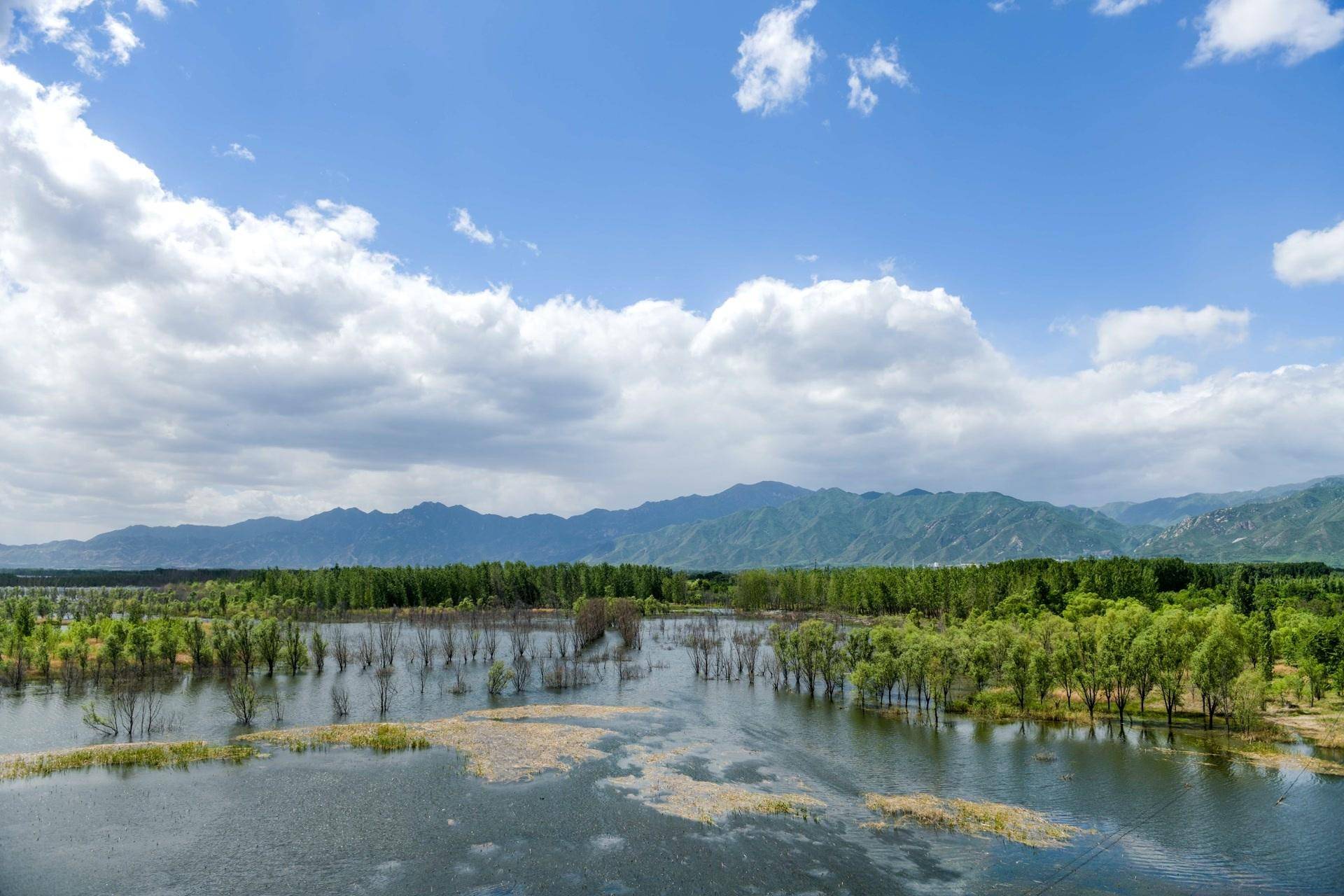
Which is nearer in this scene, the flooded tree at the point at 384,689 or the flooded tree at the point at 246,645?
the flooded tree at the point at 384,689

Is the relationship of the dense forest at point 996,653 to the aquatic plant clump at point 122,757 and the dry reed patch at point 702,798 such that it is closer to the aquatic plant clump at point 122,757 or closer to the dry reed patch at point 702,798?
the dry reed patch at point 702,798

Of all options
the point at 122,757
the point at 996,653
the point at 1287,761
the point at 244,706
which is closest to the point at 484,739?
the point at 244,706

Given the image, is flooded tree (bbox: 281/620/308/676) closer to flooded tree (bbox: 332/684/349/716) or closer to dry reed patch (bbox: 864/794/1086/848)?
flooded tree (bbox: 332/684/349/716)

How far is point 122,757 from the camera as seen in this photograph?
54.2 metres

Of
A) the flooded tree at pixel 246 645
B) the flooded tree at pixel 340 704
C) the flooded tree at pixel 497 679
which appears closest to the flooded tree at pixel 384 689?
the flooded tree at pixel 340 704

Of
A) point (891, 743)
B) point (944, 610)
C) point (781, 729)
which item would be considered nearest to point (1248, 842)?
point (891, 743)

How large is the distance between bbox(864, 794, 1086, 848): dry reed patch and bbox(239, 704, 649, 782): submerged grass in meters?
22.8

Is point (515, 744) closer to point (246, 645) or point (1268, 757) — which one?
point (246, 645)

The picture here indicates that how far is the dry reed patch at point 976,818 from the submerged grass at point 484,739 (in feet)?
74.8

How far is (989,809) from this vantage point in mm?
46562

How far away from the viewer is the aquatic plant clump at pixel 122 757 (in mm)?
51406

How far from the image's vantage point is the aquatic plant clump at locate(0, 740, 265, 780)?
5141 cm

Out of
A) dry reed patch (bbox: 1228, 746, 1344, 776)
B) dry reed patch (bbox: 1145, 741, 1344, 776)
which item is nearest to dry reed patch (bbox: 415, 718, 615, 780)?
dry reed patch (bbox: 1145, 741, 1344, 776)

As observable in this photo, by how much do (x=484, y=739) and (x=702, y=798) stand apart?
23072 millimetres
